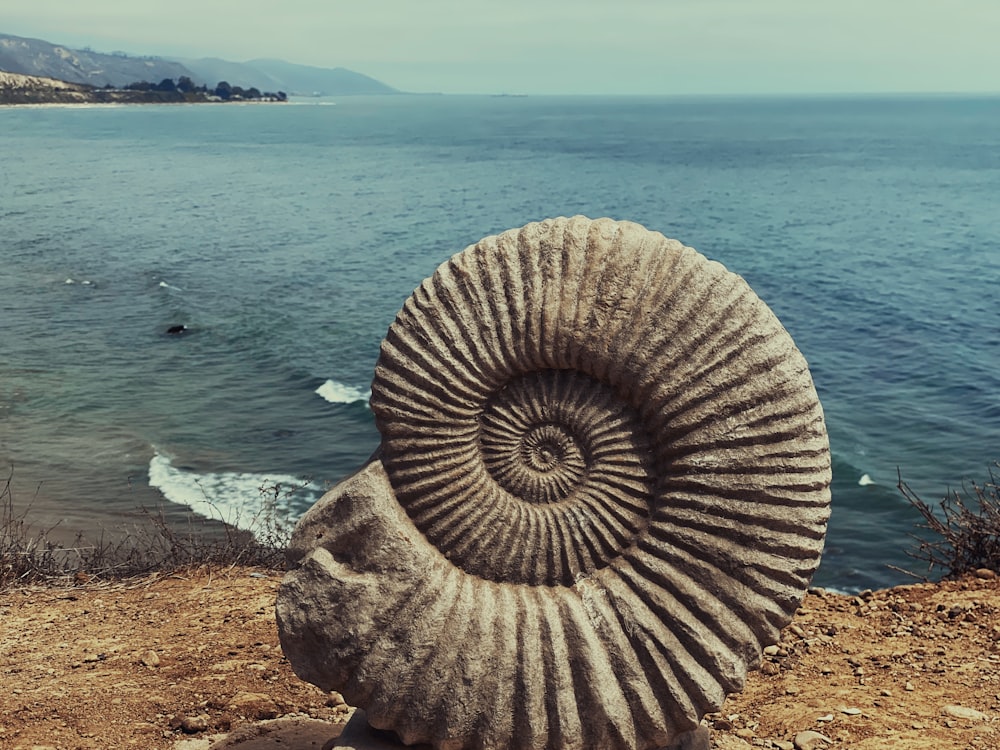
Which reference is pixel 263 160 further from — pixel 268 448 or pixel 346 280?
pixel 268 448

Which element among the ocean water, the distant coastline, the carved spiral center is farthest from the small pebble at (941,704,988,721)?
the distant coastline

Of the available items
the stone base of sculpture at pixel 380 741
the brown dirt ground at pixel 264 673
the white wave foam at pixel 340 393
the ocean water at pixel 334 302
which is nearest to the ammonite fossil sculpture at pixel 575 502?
the stone base of sculpture at pixel 380 741

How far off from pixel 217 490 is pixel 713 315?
1393 centimetres

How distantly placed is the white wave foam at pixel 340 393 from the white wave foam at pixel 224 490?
4.15 meters

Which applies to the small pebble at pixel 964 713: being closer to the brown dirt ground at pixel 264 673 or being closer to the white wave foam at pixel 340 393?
the brown dirt ground at pixel 264 673

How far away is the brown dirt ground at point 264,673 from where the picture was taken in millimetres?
7410

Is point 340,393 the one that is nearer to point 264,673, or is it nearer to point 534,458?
point 264,673

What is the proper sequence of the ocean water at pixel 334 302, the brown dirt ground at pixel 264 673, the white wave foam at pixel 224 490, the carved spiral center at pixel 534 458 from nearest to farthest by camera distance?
1. the carved spiral center at pixel 534 458
2. the brown dirt ground at pixel 264 673
3. the white wave foam at pixel 224 490
4. the ocean water at pixel 334 302

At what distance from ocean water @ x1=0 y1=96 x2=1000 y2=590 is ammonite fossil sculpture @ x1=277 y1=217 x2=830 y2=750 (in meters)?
8.03

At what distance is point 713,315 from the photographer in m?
5.95

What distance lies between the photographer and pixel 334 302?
31062mm

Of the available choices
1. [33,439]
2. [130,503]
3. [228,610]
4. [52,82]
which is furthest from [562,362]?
[52,82]

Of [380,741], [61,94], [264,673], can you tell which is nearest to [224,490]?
[264,673]

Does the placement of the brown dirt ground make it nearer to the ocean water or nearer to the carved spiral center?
the carved spiral center
